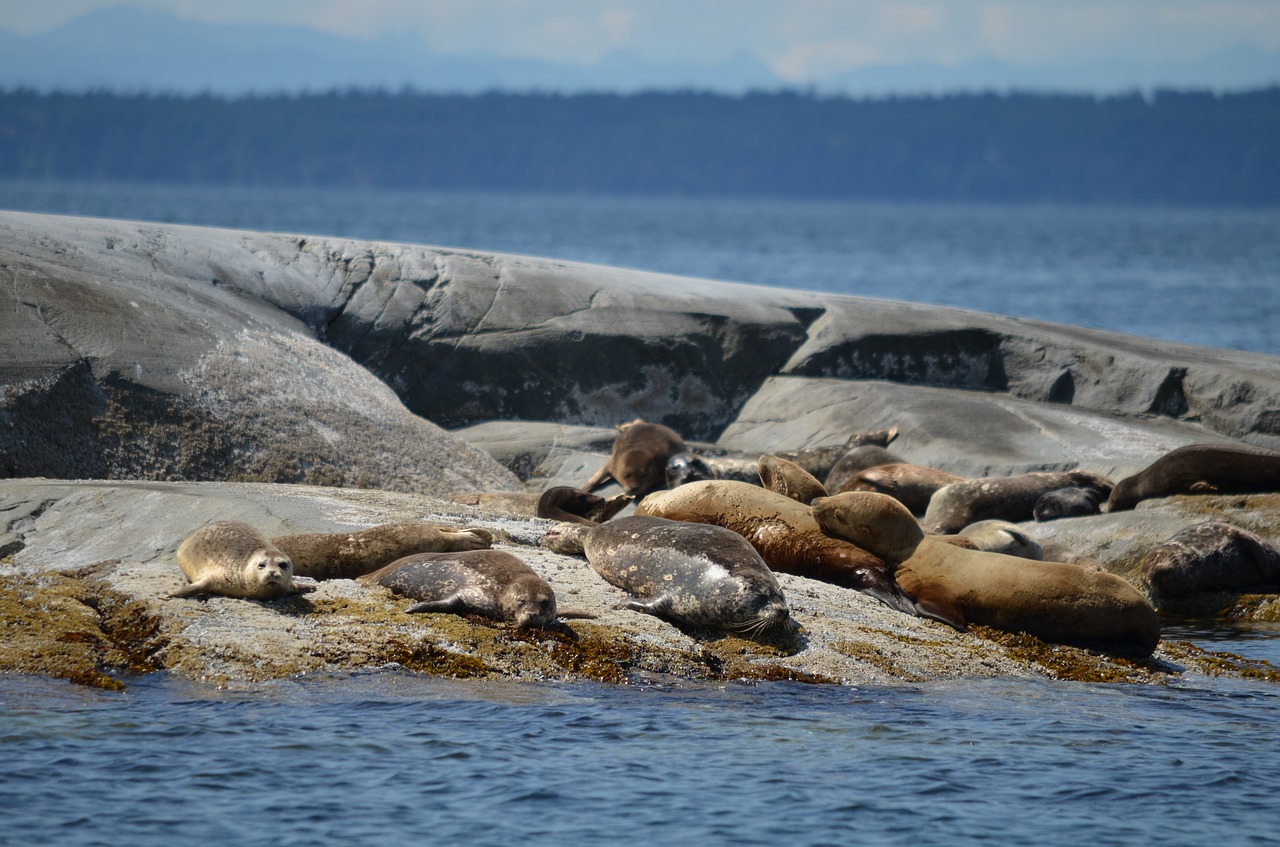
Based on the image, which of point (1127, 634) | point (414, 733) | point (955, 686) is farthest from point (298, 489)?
point (1127, 634)

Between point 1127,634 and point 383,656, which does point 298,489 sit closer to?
point 383,656

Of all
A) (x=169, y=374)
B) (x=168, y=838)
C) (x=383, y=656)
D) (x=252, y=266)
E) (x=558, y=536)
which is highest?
(x=252, y=266)

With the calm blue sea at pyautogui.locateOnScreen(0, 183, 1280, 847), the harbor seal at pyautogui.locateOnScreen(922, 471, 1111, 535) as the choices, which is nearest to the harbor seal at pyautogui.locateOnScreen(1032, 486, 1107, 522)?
the harbor seal at pyautogui.locateOnScreen(922, 471, 1111, 535)

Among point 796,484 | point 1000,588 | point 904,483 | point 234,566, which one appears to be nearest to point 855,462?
point 904,483

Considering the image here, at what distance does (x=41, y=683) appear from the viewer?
6.14 metres

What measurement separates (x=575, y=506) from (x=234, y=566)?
10.8 ft

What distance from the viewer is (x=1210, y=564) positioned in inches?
381

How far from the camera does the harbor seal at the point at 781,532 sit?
824cm

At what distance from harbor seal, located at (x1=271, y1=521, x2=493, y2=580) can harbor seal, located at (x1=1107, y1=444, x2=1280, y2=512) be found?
566 cm

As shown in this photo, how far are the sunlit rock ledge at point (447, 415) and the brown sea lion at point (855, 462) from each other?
1025 mm

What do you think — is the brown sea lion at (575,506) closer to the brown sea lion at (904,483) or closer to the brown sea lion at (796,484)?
the brown sea lion at (796,484)

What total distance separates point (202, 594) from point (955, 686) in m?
3.52

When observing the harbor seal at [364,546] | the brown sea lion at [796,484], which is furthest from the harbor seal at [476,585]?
the brown sea lion at [796,484]

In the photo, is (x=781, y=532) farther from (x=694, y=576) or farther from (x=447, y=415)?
(x=447, y=415)
